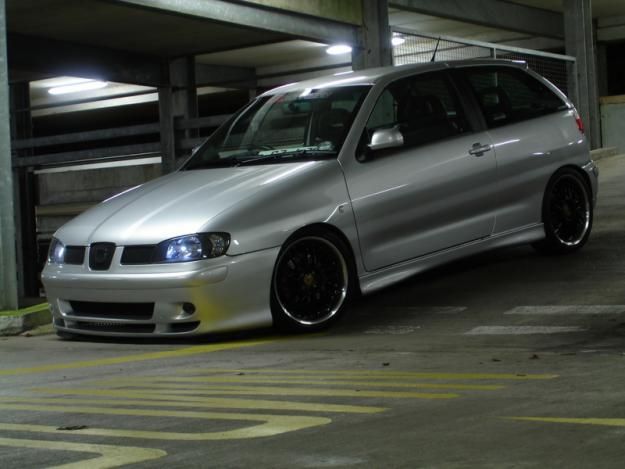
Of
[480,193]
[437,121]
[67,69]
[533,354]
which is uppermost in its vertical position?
[67,69]

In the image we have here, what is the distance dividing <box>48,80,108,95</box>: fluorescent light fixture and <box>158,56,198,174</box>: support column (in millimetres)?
6114

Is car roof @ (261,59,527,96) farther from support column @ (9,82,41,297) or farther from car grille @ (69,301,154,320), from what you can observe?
support column @ (9,82,41,297)

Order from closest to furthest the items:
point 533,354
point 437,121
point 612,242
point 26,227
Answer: point 533,354 → point 437,121 → point 612,242 → point 26,227

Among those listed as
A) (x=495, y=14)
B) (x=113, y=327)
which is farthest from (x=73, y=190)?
(x=113, y=327)

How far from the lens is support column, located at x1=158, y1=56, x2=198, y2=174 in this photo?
18.7 meters

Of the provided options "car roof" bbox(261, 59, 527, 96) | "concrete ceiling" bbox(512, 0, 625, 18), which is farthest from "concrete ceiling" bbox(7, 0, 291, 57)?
"concrete ceiling" bbox(512, 0, 625, 18)

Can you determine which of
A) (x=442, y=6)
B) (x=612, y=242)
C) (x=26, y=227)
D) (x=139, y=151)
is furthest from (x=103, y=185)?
(x=612, y=242)

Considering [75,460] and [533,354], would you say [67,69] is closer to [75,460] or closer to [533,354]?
[533,354]

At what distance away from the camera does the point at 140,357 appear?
6887mm

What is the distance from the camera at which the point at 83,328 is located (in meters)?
7.91

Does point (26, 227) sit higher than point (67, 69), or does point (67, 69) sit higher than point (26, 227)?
point (67, 69)

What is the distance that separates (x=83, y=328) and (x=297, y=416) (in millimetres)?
3953

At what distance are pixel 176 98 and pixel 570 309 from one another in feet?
39.7

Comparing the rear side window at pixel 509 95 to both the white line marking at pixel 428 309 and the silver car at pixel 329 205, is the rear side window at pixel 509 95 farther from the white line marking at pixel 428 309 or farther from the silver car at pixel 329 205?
the white line marking at pixel 428 309
